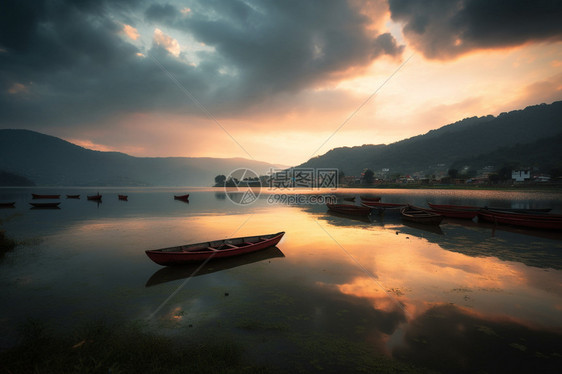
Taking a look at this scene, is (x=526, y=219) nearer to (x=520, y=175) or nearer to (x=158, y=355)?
(x=158, y=355)

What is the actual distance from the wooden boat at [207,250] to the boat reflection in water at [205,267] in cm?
38

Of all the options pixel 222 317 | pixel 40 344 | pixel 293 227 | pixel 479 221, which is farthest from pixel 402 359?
pixel 479 221

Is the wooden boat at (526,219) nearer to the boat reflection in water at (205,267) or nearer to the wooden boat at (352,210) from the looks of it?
the wooden boat at (352,210)

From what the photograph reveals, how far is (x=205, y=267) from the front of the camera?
14719 mm

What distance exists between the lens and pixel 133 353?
6301 mm

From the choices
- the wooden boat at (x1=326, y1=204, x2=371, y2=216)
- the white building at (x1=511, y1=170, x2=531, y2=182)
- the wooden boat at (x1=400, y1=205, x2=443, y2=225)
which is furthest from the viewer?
the white building at (x1=511, y1=170, x2=531, y2=182)

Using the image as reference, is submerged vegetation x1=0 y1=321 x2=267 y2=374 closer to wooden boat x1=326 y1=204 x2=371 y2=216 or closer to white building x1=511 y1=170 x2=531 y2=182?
wooden boat x1=326 y1=204 x2=371 y2=216

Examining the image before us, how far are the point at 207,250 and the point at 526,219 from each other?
114ft

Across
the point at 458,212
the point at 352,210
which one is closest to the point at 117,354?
the point at 352,210

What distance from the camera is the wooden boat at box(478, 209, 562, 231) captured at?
24.5 m

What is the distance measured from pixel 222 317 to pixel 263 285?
3.54 meters

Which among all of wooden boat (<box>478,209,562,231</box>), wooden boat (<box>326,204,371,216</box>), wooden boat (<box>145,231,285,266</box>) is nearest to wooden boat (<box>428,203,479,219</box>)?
wooden boat (<box>478,209,562,231</box>)

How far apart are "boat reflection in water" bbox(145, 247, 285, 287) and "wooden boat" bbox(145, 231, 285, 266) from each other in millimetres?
377

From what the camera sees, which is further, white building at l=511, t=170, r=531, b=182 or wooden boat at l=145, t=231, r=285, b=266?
white building at l=511, t=170, r=531, b=182
